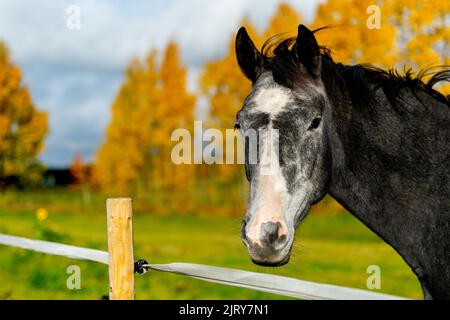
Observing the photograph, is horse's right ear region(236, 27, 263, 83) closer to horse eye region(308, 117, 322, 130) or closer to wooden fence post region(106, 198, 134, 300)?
horse eye region(308, 117, 322, 130)

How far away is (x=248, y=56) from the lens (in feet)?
12.8

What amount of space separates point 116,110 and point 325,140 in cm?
3893

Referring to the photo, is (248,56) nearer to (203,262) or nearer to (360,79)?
(360,79)

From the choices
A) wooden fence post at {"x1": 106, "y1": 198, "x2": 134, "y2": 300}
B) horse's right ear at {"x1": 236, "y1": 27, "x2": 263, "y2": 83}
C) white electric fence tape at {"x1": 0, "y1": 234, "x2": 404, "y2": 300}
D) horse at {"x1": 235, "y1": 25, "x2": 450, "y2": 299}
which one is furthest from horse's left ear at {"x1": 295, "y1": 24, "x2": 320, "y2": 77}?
wooden fence post at {"x1": 106, "y1": 198, "x2": 134, "y2": 300}

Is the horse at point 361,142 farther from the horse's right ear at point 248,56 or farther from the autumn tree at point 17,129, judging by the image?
the autumn tree at point 17,129

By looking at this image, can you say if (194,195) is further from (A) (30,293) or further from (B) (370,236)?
(A) (30,293)

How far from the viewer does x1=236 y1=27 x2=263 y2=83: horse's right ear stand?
3.84 m

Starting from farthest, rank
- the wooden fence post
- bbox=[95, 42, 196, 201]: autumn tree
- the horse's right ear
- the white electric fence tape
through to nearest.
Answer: bbox=[95, 42, 196, 201]: autumn tree, the wooden fence post, the horse's right ear, the white electric fence tape

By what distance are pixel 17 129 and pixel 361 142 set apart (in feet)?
138

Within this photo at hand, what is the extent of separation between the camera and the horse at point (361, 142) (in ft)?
11.0

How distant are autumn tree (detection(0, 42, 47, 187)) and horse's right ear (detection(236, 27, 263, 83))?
1555 inches

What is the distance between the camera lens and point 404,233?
3543mm

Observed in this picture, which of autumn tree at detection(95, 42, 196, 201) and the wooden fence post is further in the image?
autumn tree at detection(95, 42, 196, 201)
